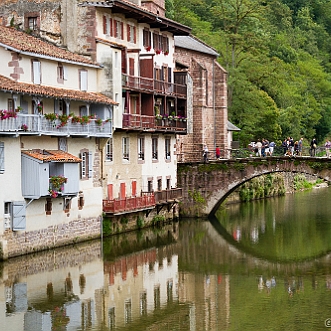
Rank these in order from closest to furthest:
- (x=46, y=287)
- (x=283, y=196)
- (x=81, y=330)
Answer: (x=81, y=330), (x=46, y=287), (x=283, y=196)

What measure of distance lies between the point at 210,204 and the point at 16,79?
1033 inches

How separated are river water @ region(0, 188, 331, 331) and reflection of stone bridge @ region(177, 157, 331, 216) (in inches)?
215

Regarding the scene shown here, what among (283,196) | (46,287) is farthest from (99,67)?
(283,196)

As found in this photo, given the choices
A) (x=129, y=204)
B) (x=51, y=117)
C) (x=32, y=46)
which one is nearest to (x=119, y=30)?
(x=32, y=46)

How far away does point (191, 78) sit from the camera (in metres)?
90.4

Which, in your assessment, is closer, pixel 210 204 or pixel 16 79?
pixel 16 79

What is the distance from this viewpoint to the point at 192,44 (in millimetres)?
94188

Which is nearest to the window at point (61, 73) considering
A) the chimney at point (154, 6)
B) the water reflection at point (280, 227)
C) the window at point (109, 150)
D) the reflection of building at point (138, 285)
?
the window at point (109, 150)

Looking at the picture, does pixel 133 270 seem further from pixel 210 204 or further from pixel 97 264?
pixel 210 204

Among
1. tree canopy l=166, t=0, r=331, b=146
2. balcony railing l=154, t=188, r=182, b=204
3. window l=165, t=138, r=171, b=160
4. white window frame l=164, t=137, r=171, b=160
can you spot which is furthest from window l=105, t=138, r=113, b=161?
tree canopy l=166, t=0, r=331, b=146

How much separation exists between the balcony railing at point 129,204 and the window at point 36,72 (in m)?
9.92

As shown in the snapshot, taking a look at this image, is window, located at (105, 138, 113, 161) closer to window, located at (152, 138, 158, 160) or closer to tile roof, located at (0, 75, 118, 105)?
tile roof, located at (0, 75, 118, 105)

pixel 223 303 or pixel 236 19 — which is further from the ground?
pixel 236 19

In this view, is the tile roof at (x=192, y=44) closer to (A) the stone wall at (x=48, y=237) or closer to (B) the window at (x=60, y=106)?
(B) the window at (x=60, y=106)
